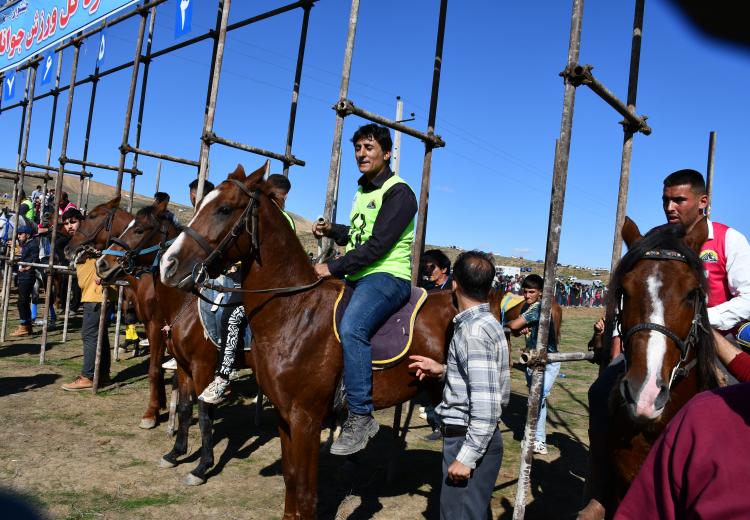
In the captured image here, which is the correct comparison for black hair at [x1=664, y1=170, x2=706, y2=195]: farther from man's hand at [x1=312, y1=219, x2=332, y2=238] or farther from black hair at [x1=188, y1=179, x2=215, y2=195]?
black hair at [x1=188, y1=179, x2=215, y2=195]

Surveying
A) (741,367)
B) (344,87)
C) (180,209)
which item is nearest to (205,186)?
(344,87)

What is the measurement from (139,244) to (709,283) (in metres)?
6.40

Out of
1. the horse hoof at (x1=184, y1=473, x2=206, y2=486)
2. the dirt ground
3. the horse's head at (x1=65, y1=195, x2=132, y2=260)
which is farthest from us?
the horse's head at (x1=65, y1=195, x2=132, y2=260)

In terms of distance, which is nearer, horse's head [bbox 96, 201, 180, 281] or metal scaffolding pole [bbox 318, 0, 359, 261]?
metal scaffolding pole [bbox 318, 0, 359, 261]

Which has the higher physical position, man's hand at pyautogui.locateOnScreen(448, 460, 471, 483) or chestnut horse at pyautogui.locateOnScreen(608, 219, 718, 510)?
chestnut horse at pyautogui.locateOnScreen(608, 219, 718, 510)

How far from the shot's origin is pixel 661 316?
8.87 feet

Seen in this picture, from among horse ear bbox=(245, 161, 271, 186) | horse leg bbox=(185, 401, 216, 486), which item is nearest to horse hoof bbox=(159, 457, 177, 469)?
horse leg bbox=(185, 401, 216, 486)

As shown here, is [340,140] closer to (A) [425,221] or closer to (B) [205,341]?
(A) [425,221]

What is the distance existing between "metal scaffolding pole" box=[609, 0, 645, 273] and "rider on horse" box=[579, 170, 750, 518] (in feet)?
1.69

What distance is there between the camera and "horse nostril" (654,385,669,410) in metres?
2.48

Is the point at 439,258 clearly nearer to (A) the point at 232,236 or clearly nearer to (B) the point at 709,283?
(A) the point at 232,236

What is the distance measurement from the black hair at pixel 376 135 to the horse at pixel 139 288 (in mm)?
4084

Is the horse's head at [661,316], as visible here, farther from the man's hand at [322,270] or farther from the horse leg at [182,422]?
the horse leg at [182,422]

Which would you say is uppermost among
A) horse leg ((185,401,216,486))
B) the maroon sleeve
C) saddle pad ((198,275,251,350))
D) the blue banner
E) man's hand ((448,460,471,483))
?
the blue banner
